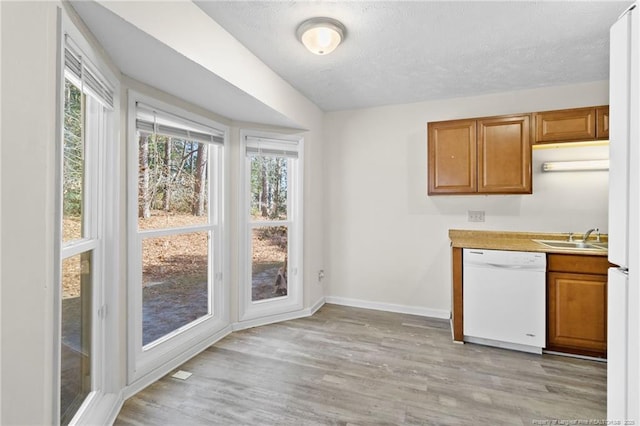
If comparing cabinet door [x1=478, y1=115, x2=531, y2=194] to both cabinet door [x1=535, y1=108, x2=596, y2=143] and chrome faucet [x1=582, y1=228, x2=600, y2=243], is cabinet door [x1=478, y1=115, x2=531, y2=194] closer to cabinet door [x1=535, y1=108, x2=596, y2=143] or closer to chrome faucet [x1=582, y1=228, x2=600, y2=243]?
cabinet door [x1=535, y1=108, x2=596, y2=143]

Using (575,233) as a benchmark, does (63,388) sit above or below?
below

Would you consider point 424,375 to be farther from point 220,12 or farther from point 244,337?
point 220,12

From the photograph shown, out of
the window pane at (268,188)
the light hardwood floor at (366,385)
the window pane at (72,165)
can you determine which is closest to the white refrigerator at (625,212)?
the light hardwood floor at (366,385)

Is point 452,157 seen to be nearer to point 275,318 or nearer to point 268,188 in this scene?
point 268,188

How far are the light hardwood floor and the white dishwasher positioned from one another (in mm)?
131

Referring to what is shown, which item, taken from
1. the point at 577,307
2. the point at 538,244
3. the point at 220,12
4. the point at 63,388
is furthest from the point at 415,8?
the point at 63,388

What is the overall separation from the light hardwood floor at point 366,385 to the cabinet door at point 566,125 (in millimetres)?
1918

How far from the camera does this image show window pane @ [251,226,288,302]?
3.21m

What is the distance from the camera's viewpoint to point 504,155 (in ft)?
9.36

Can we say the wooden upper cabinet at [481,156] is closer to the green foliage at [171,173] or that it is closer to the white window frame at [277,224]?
the white window frame at [277,224]

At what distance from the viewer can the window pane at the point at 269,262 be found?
10.5ft

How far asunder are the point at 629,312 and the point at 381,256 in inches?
106

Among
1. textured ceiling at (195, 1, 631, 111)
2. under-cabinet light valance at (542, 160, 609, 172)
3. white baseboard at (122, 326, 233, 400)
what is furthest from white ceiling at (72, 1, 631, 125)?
white baseboard at (122, 326, 233, 400)

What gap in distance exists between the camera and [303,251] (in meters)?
3.41
